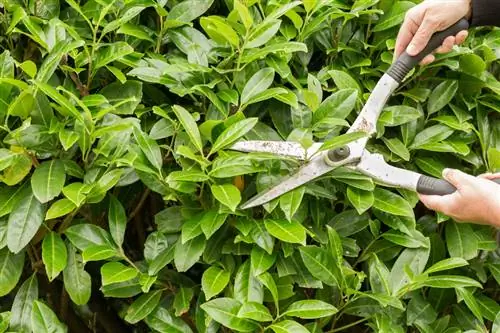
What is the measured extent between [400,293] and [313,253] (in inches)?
6.7

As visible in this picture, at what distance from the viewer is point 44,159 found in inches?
49.5

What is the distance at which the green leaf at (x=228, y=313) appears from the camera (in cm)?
113

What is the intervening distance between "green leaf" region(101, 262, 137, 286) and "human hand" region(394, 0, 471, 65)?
0.69 meters

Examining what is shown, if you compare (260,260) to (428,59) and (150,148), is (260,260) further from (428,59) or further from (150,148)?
(428,59)

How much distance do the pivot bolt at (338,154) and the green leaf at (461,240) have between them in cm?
29

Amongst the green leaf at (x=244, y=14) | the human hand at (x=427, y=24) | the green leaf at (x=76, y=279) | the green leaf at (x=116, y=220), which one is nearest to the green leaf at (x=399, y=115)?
the human hand at (x=427, y=24)

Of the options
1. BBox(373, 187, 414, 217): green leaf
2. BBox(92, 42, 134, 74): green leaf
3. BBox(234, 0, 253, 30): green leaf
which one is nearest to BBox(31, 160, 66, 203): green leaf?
BBox(92, 42, 134, 74): green leaf

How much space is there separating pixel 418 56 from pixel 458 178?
324 millimetres

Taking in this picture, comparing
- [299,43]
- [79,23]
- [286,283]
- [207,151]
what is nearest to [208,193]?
[207,151]

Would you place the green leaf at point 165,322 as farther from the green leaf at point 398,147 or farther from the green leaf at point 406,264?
the green leaf at point 398,147

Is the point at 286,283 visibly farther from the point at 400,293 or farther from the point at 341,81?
the point at 341,81

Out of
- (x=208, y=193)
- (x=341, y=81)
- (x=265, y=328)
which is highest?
(x=341, y=81)

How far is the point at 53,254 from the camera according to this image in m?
1.18

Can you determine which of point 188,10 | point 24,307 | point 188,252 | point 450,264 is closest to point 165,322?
point 188,252
